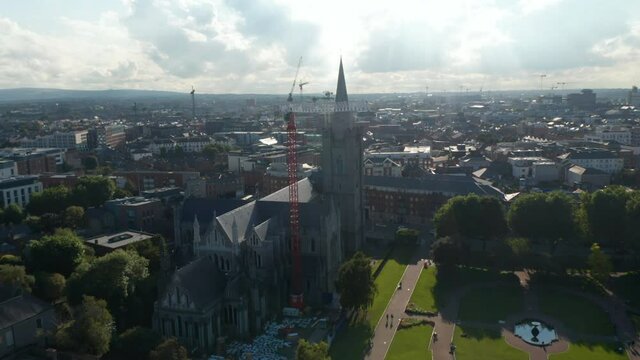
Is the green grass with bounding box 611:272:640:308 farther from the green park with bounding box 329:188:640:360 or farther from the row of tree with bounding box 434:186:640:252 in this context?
the row of tree with bounding box 434:186:640:252

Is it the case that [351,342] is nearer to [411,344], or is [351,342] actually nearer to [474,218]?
[411,344]

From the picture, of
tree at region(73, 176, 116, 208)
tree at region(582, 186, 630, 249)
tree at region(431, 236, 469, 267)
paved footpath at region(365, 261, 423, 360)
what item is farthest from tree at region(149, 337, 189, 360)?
tree at region(73, 176, 116, 208)

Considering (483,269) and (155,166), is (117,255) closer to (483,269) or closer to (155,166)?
(483,269)

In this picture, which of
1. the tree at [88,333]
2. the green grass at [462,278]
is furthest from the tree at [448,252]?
the tree at [88,333]

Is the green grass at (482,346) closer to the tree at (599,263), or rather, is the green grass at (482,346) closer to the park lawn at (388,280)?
the park lawn at (388,280)

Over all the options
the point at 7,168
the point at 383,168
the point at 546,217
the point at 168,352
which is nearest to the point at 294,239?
the point at 168,352

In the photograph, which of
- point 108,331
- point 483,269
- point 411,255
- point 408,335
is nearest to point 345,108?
point 411,255
